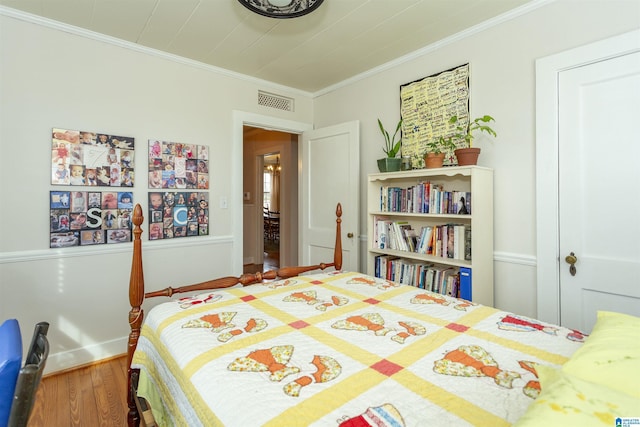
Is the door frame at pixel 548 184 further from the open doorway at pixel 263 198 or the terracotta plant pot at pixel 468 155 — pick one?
the open doorway at pixel 263 198

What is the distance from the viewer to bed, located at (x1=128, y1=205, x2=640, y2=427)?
78 centimetres

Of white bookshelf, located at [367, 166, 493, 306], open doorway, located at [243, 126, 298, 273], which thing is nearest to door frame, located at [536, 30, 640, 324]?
white bookshelf, located at [367, 166, 493, 306]

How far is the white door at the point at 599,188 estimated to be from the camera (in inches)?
69.9

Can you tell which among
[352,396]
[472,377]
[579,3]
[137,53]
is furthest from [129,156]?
[579,3]

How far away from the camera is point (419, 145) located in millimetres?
2754

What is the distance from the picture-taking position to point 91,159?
248cm

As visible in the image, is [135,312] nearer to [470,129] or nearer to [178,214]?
[178,214]

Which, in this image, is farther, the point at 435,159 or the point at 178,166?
the point at 178,166

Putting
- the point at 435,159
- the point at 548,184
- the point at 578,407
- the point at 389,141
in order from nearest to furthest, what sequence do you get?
the point at 578,407 → the point at 548,184 → the point at 435,159 → the point at 389,141

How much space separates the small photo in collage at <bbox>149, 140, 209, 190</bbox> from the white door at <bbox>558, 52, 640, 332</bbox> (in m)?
2.83

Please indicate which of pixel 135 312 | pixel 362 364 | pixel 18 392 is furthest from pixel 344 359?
pixel 135 312

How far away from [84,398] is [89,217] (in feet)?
4.18

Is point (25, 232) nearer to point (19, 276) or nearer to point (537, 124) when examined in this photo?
point (19, 276)

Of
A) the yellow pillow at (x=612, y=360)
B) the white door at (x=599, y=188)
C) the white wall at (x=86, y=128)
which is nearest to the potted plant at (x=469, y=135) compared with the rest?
the white door at (x=599, y=188)
